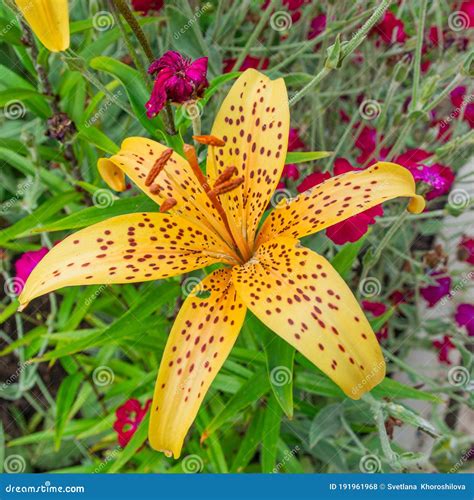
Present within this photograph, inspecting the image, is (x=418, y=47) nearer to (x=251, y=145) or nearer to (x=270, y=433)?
(x=251, y=145)

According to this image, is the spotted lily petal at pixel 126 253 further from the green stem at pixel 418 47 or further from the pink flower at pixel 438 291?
the pink flower at pixel 438 291

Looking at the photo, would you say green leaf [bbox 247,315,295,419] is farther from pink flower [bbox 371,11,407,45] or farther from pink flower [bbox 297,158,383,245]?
pink flower [bbox 371,11,407,45]

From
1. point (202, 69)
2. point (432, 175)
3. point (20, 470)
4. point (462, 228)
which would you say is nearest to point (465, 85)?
point (462, 228)

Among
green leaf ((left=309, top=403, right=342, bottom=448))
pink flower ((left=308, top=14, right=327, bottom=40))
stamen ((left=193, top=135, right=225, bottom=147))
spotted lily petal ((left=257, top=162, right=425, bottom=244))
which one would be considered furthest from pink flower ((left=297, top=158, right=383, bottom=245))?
pink flower ((left=308, top=14, right=327, bottom=40))

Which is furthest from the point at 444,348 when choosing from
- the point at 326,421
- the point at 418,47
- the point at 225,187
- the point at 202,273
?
the point at 225,187

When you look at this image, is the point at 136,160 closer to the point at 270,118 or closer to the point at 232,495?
the point at 270,118

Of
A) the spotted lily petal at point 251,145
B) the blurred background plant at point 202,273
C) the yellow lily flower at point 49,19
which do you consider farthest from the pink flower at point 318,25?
the yellow lily flower at point 49,19

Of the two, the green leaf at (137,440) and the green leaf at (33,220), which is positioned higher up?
the green leaf at (33,220)
